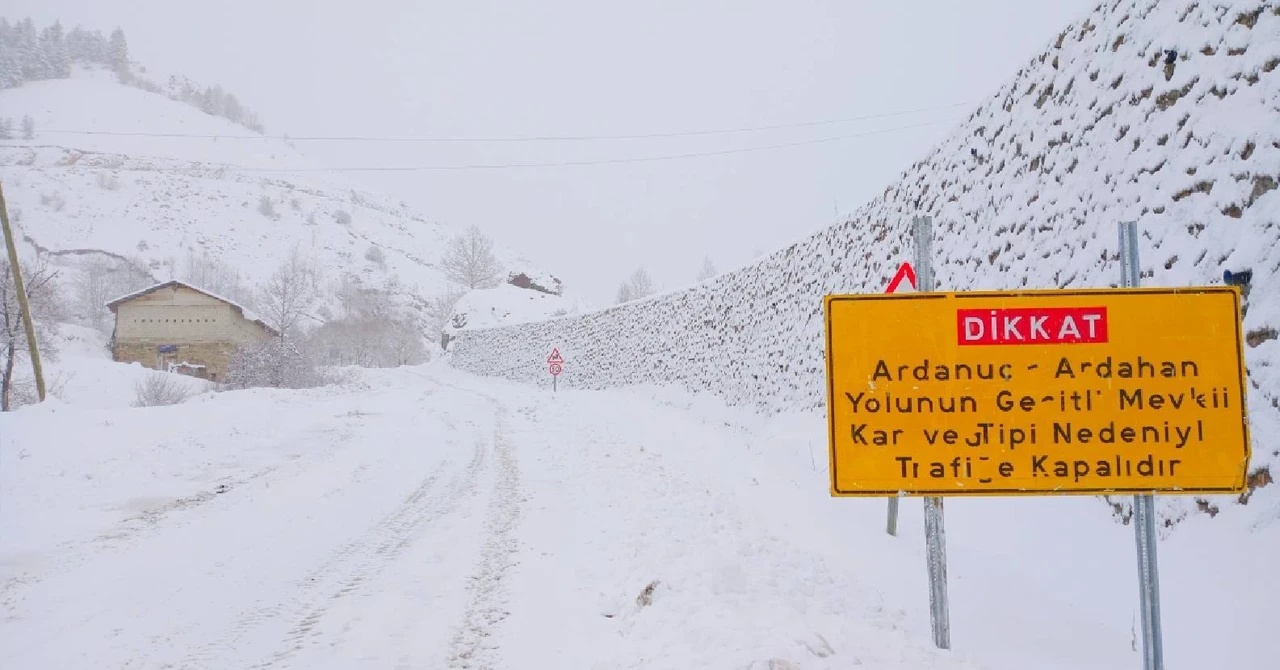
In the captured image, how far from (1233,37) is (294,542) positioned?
8.43 meters

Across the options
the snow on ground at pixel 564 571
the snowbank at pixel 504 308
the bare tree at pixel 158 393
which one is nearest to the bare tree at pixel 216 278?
the snowbank at pixel 504 308

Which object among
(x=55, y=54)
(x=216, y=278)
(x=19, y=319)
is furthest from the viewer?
(x=55, y=54)

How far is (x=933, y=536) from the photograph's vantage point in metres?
2.99

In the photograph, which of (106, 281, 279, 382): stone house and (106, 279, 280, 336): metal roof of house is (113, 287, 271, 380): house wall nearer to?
(106, 281, 279, 382): stone house

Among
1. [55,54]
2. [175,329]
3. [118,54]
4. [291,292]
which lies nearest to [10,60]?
[55,54]

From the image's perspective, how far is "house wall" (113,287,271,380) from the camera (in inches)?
1708

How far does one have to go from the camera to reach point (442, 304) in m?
84.6

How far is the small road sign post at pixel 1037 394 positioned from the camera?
113 inches

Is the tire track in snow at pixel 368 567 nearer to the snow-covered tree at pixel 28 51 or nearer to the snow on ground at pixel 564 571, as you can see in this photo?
the snow on ground at pixel 564 571

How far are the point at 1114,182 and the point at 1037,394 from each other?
3574 millimetres

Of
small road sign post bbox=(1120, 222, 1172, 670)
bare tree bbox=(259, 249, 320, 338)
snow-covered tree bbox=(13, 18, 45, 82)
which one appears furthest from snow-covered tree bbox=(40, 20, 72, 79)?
small road sign post bbox=(1120, 222, 1172, 670)

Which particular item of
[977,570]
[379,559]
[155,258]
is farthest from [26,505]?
[155,258]

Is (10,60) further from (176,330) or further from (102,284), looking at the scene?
(176,330)

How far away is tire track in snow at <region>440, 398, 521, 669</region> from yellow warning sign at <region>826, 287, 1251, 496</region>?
2323 mm
